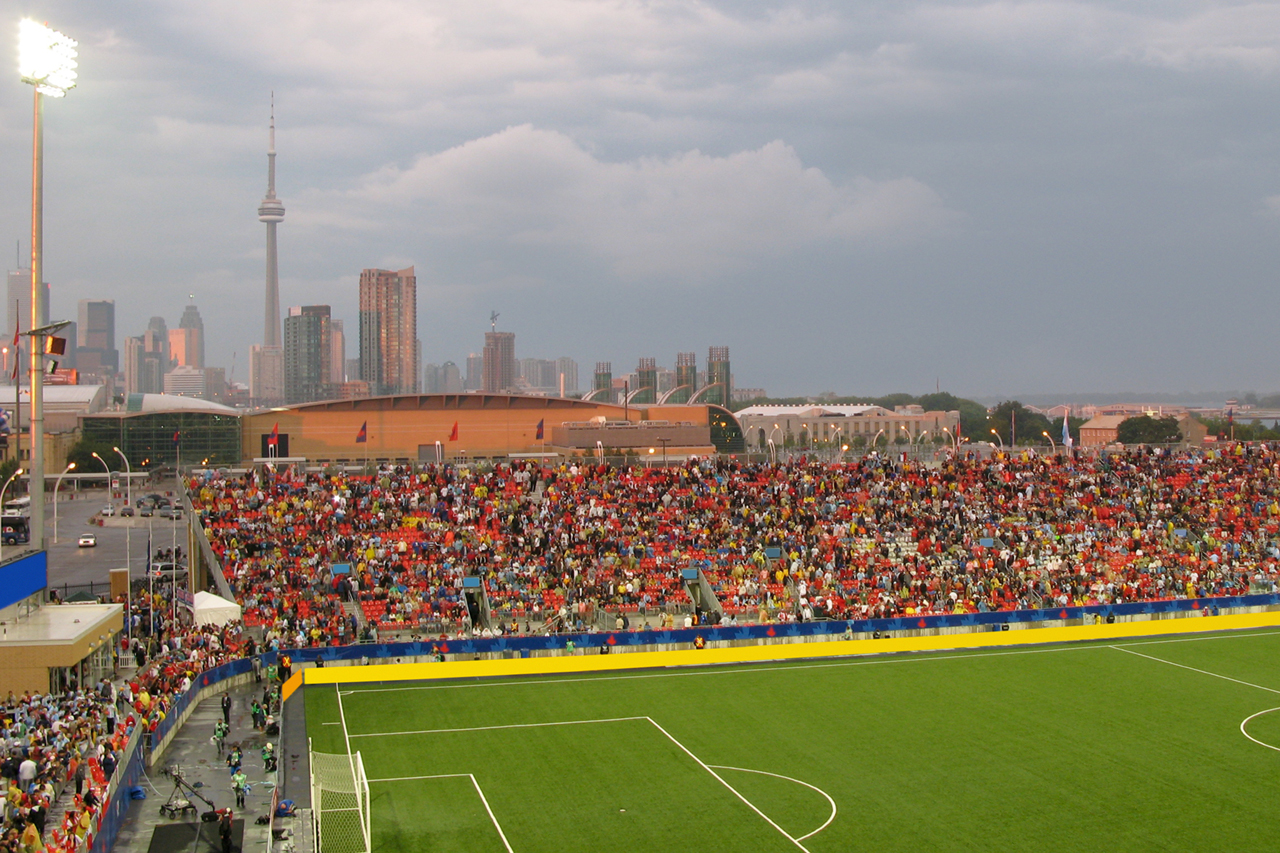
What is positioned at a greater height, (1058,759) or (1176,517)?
(1176,517)

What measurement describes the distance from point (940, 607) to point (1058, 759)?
15.6 metres

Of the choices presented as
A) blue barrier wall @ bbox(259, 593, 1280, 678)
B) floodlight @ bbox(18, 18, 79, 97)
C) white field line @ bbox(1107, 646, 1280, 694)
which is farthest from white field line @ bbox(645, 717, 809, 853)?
floodlight @ bbox(18, 18, 79, 97)

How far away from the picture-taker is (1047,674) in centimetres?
3506

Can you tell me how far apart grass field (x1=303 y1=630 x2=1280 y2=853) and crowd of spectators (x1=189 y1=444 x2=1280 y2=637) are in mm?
5079

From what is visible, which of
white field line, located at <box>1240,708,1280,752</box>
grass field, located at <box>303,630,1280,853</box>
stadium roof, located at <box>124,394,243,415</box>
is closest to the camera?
grass field, located at <box>303,630,1280,853</box>

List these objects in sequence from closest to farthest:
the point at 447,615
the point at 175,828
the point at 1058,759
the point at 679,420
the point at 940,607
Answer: the point at 175,828 < the point at 1058,759 < the point at 447,615 < the point at 940,607 < the point at 679,420

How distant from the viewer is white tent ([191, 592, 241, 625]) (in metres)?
34.4

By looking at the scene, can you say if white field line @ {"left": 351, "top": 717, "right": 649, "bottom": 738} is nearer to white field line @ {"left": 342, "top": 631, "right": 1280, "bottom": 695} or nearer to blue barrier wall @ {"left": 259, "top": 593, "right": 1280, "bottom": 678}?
white field line @ {"left": 342, "top": 631, "right": 1280, "bottom": 695}

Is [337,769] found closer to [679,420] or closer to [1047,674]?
[1047,674]

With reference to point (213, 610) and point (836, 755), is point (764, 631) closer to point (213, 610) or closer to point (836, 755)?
point (836, 755)

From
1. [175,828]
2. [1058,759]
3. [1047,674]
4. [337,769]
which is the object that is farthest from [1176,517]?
[175,828]

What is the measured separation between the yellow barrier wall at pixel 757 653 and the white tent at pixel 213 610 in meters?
3.26

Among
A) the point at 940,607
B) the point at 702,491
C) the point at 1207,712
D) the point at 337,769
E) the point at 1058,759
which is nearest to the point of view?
the point at 337,769

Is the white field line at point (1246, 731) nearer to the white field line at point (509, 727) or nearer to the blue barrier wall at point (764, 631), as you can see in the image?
the blue barrier wall at point (764, 631)
